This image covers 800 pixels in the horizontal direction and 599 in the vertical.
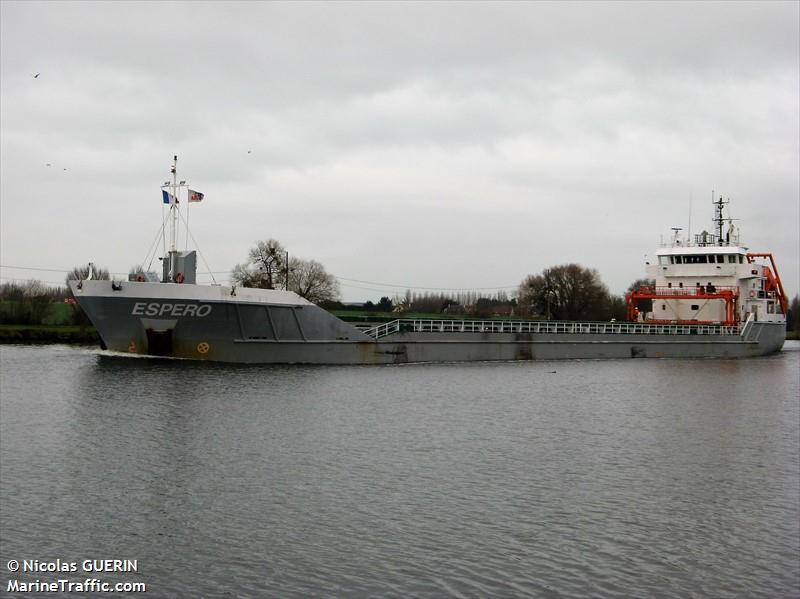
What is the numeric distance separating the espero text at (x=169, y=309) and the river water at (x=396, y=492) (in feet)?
16.2

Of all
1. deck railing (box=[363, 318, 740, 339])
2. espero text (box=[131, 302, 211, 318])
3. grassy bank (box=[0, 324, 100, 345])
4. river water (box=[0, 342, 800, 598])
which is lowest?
river water (box=[0, 342, 800, 598])

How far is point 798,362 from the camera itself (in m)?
44.9

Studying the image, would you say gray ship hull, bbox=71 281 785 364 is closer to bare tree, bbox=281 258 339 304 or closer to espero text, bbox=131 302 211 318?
espero text, bbox=131 302 211 318

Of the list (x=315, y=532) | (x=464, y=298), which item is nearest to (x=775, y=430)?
(x=315, y=532)

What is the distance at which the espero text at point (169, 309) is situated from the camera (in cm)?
2881

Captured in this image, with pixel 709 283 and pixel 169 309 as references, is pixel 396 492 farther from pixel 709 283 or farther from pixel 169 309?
pixel 709 283

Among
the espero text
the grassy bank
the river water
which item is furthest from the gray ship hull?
the grassy bank

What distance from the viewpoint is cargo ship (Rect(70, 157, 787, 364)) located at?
29.2 m

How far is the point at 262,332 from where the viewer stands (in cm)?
3019

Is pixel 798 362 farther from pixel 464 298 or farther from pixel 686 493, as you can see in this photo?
pixel 464 298

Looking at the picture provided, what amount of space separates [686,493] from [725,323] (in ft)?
122

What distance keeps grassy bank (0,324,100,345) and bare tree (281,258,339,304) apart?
67.3 feet

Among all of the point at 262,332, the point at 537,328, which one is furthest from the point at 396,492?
the point at 537,328

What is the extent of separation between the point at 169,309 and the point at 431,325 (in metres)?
12.8
